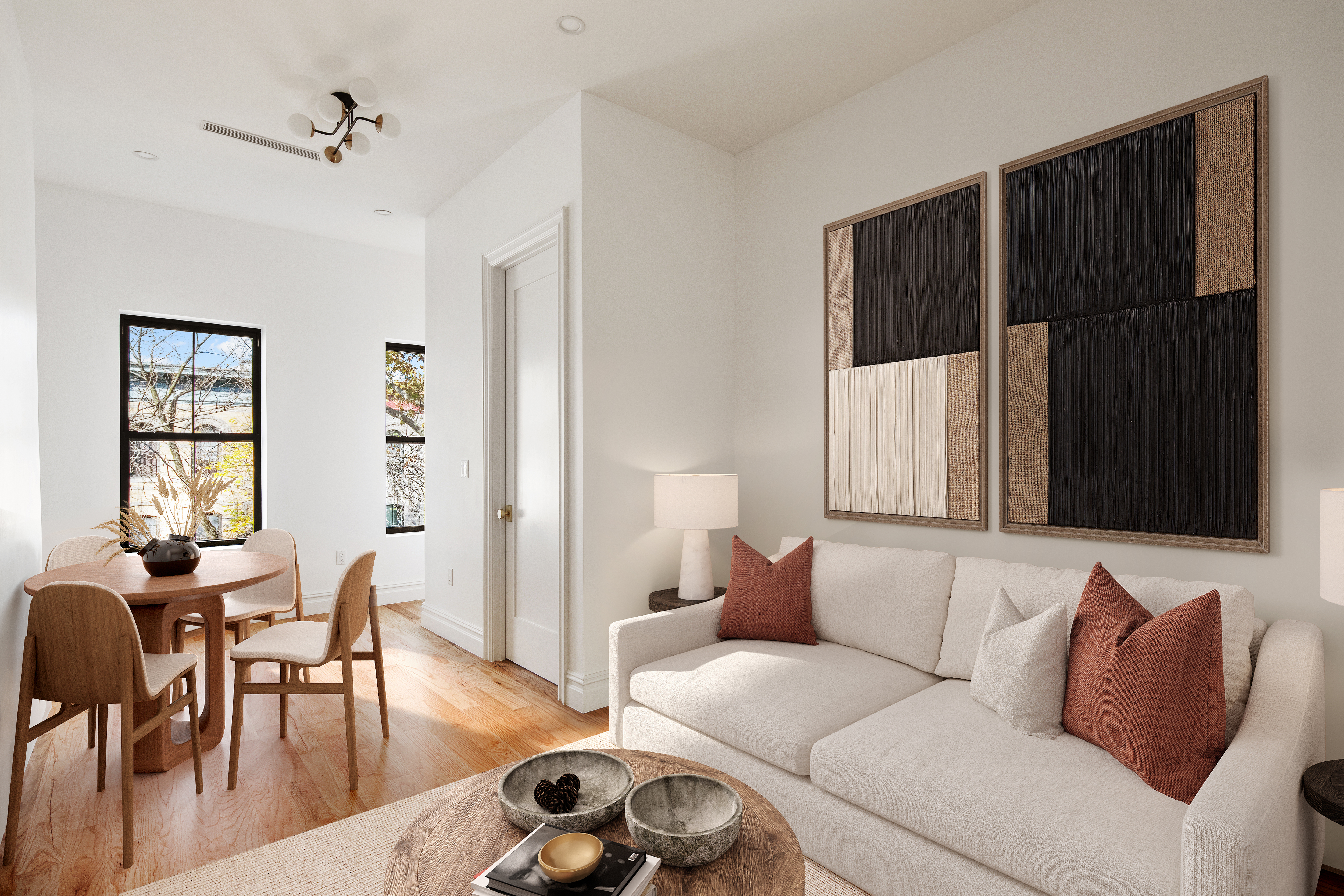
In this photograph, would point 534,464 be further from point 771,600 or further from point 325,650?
point 771,600

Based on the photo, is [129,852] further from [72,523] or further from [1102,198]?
[1102,198]

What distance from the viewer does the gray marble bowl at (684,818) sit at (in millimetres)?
1198

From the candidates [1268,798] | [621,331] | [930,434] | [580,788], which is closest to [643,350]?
[621,331]

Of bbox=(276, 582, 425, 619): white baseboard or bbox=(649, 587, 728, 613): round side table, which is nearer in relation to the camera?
bbox=(649, 587, 728, 613): round side table

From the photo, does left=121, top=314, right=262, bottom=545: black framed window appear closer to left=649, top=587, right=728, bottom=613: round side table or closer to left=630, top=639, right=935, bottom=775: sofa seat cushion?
left=649, top=587, right=728, bottom=613: round side table

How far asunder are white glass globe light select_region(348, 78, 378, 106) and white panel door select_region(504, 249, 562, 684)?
38.5 inches

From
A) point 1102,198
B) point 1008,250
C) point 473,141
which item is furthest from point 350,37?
point 1102,198

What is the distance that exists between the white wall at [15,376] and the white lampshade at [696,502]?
7.57ft

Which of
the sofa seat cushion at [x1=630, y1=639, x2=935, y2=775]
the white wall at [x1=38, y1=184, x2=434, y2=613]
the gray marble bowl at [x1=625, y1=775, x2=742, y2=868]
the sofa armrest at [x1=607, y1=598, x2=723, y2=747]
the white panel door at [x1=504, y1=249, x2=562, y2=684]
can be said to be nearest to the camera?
the gray marble bowl at [x1=625, y1=775, x2=742, y2=868]

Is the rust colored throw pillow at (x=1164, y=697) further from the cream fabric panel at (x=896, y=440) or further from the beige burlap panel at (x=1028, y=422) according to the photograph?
the cream fabric panel at (x=896, y=440)

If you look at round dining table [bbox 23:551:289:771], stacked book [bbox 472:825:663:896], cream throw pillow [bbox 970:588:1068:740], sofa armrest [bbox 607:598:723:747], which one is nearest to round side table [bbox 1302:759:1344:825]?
cream throw pillow [bbox 970:588:1068:740]

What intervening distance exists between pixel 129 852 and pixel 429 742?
1014mm

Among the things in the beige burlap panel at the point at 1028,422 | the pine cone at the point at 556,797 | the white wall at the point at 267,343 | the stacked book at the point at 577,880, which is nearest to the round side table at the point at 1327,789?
the beige burlap panel at the point at 1028,422

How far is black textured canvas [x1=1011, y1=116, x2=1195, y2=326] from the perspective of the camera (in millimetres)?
2178
